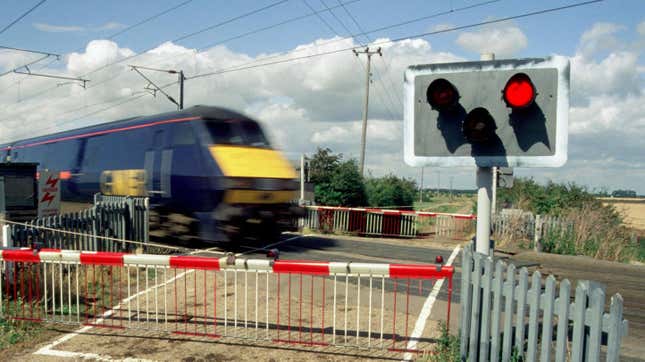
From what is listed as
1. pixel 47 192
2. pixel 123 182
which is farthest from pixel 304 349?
pixel 123 182

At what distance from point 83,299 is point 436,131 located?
588 cm

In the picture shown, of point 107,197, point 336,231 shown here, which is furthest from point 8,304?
point 336,231

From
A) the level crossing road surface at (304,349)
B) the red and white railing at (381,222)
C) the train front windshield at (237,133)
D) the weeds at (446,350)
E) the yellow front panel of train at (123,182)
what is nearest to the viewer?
the weeds at (446,350)

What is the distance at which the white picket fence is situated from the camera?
121 inches

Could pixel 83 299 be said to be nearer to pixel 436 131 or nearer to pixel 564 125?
pixel 436 131

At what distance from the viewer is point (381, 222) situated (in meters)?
20.8

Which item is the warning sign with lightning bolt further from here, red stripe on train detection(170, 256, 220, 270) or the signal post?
the signal post

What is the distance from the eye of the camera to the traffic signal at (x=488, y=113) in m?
3.75

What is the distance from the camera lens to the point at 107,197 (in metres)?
14.2

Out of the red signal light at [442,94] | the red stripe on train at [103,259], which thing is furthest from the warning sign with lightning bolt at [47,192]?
the red signal light at [442,94]

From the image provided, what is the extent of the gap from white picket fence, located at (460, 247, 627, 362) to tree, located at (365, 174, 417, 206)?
20646 mm

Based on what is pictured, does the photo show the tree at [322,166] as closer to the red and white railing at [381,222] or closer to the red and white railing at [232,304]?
the red and white railing at [381,222]

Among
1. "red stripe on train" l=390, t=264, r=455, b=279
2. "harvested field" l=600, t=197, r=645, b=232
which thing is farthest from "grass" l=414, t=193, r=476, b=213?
"red stripe on train" l=390, t=264, r=455, b=279

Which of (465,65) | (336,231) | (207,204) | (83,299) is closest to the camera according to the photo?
(465,65)
